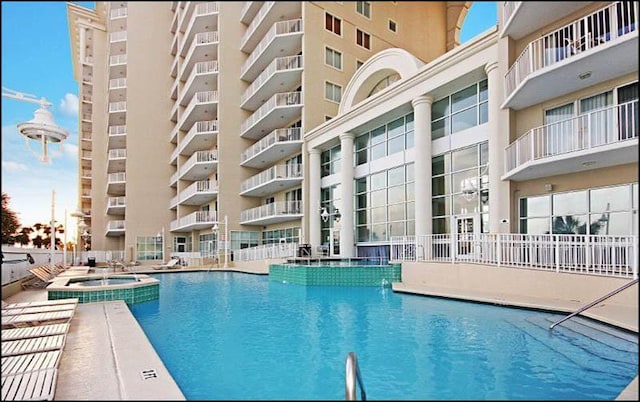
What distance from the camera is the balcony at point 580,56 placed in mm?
8266

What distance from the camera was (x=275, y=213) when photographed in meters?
23.6

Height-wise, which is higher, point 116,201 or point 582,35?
point 582,35

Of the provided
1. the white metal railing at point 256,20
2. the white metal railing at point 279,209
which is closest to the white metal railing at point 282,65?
the white metal railing at point 256,20

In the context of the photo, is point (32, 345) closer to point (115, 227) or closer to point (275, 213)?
point (275, 213)

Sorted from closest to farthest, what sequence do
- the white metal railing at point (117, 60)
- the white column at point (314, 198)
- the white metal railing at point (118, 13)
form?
1. the white column at point (314, 198)
2. the white metal railing at point (117, 60)
3. the white metal railing at point (118, 13)

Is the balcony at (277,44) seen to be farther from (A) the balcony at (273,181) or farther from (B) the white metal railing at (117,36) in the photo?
(B) the white metal railing at (117,36)

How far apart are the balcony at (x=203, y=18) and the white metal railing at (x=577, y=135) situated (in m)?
26.0

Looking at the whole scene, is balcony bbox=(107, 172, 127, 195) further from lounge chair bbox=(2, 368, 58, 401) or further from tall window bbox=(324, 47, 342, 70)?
lounge chair bbox=(2, 368, 58, 401)

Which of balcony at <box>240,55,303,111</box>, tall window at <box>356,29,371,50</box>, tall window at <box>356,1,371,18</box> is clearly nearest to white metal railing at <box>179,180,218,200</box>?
balcony at <box>240,55,303,111</box>

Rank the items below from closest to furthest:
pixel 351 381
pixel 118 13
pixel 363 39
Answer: pixel 351 381, pixel 363 39, pixel 118 13

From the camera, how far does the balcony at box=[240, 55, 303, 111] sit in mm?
22703

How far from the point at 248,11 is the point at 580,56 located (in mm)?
22635

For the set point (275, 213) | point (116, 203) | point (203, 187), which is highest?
point (203, 187)

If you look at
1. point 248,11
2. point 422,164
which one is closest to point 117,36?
point 248,11
